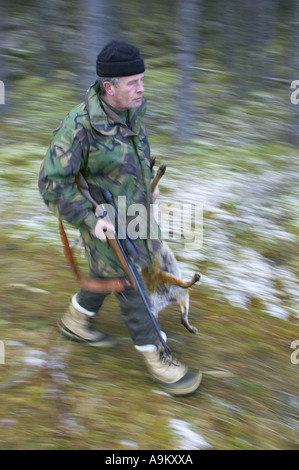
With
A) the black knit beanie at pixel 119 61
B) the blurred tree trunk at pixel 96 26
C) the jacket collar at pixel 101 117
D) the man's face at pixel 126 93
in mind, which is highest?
the black knit beanie at pixel 119 61

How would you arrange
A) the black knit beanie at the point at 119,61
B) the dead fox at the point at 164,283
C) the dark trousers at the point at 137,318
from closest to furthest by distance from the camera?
the black knit beanie at the point at 119,61
the dark trousers at the point at 137,318
the dead fox at the point at 164,283

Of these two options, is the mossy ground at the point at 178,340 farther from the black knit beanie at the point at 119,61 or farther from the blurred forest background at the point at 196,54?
the blurred forest background at the point at 196,54

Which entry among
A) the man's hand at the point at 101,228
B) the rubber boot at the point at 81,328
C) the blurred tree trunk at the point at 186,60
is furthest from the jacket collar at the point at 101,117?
the blurred tree trunk at the point at 186,60

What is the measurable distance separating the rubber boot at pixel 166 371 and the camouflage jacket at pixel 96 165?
0.58 meters

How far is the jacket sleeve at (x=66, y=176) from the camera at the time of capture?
2998 millimetres

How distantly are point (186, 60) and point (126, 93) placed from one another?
5.26 m

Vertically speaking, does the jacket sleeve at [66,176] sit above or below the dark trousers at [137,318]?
above

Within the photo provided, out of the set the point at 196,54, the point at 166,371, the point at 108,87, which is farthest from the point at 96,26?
the point at 166,371

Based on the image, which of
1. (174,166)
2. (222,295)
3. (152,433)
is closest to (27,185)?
(174,166)

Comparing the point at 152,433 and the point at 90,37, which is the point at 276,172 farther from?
the point at 152,433

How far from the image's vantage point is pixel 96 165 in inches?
123

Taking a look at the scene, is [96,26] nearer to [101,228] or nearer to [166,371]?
[101,228]

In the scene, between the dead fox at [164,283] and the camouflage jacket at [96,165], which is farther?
the dead fox at [164,283]
